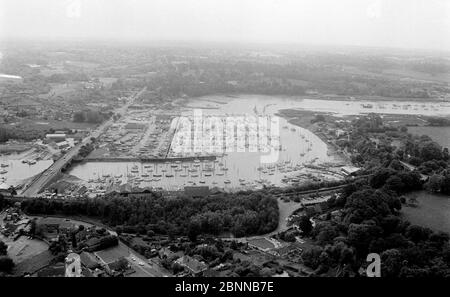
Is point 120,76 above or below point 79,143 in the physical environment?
above

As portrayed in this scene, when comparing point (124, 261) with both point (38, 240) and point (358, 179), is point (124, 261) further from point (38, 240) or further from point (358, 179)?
point (358, 179)

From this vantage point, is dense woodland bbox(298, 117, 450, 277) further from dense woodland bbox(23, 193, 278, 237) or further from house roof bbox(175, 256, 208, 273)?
house roof bbox(175, 256, 208, 273)

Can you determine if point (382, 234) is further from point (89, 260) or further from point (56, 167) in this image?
point (56, 167)

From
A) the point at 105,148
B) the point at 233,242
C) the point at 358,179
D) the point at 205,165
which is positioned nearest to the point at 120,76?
the point at 105,148

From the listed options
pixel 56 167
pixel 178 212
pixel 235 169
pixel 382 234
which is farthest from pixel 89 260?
pixel 56 167

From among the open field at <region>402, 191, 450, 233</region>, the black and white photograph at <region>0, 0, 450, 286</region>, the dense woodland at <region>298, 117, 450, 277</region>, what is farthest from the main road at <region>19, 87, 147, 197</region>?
the open field at <region>402, 191, 450, 233</region>

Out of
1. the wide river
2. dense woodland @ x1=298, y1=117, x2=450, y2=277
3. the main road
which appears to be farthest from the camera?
the wide river

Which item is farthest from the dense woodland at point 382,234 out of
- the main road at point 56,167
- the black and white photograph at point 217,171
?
the main road at point 56,167

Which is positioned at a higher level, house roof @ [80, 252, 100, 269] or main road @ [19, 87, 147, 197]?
house roof @ [80, 252, 100, 269]

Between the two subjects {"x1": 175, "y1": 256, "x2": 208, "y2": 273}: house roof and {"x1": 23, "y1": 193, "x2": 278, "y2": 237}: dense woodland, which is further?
{"x1": 23, "y1": 193, "x2": 278, "y2": 237}: dense woodland

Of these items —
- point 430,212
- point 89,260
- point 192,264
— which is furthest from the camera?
point 430,212

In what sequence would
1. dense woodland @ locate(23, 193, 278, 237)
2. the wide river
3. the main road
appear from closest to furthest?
dense woodland @ locate(23, 193, 278, 237) → the main road → the wide river
